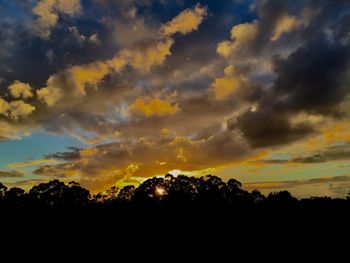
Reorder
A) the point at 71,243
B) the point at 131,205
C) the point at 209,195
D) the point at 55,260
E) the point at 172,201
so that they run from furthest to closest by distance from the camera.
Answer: the point at 209,195 → the point at 172,201 → the point at 131,205 → the point at 71,243 → the point at 55,260

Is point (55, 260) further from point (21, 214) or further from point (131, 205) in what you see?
point (131, 205)

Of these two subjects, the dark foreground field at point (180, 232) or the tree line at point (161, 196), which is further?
the tree line at point (161, 196)

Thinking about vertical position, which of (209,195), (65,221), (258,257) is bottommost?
(258,257)

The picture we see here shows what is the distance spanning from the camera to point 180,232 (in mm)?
57188

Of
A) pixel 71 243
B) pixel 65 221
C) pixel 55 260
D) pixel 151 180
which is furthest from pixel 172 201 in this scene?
pixel 55 260

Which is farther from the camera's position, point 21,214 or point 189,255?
point 21,214

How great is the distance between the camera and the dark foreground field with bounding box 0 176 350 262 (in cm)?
4272

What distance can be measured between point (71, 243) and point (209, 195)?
176ft

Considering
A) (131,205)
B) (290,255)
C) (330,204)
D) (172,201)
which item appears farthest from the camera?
(172,201)

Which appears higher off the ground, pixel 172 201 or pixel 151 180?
pixel 151 180

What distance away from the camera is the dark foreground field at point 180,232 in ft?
140

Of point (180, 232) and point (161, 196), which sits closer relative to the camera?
point (180, 232)

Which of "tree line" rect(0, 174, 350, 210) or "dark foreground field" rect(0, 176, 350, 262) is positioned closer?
"dark foreground field" rect(0, 176, 350, 262)

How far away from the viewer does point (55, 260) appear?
4250cm
